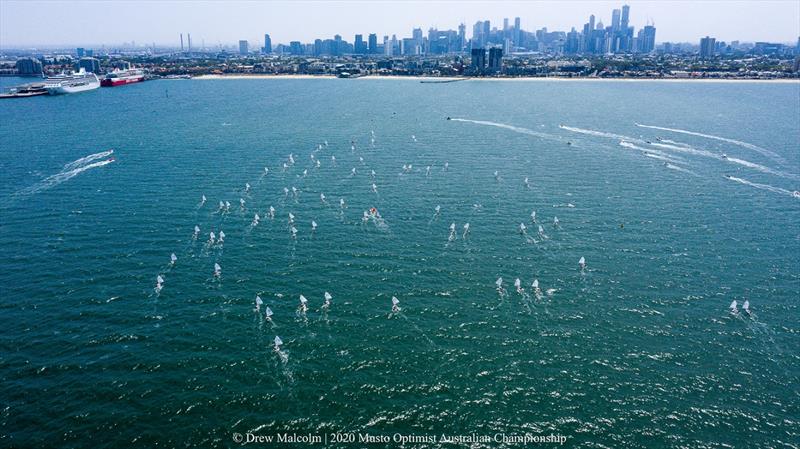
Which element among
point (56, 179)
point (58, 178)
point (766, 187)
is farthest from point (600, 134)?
point (56, 179)

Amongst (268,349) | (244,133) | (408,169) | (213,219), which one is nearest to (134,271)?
(213,219)

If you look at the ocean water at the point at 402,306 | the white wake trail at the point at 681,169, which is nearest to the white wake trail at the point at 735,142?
the ocean water at the point at 402,306

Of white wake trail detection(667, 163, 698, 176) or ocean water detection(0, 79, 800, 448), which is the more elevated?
white wake trail detection(667, 163, 698, 176)

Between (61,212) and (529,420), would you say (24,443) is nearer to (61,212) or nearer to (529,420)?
(529,420)

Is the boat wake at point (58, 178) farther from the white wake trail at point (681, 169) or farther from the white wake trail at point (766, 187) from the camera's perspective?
the white wake trail at point (766, 187)

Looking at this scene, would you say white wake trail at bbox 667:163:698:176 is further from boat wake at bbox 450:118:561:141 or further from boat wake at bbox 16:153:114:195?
boat wake at bbox 16:153:114:195

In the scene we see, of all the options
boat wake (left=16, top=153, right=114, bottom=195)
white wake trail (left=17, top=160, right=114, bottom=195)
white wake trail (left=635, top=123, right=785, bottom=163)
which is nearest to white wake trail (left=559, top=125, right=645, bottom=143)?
white wake trail (left=635, top=123, right=785, bottom=163)
